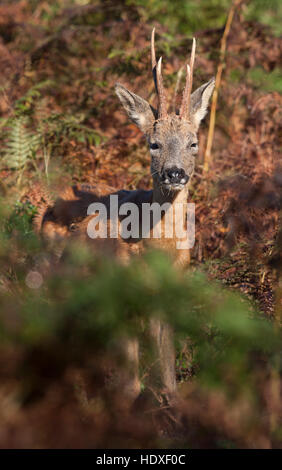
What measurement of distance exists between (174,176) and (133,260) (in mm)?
2422

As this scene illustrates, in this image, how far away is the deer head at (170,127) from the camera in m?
5.16

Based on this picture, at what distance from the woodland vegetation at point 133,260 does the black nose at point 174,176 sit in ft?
1.83

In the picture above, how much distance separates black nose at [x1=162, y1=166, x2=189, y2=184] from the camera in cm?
501

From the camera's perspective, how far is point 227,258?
4.40m

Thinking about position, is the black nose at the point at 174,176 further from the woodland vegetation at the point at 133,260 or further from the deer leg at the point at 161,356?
the deer leg at the point at 161,356

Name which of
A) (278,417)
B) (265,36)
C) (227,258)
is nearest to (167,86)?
(265,36)

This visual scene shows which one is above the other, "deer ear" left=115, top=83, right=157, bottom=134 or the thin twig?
the thin twig

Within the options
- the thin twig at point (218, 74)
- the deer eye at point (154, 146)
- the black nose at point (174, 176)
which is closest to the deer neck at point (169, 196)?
the black nose at point (174, 176)

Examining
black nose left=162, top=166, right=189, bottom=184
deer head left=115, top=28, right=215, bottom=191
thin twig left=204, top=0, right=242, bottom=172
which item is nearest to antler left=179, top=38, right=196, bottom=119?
deer head left=115, top=28, right=215, bottom=191

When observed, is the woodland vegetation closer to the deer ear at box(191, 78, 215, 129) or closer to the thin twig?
the thin twig

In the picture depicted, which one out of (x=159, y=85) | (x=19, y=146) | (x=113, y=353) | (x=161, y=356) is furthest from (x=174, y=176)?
(x=113, y=353)

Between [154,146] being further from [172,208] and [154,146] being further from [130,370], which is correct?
[130,370]

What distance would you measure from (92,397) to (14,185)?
455 cm
